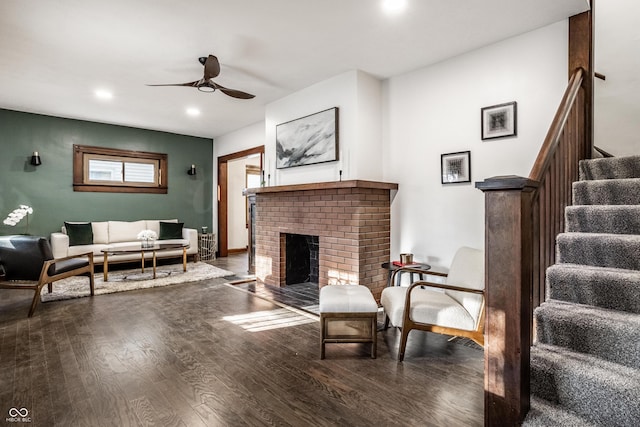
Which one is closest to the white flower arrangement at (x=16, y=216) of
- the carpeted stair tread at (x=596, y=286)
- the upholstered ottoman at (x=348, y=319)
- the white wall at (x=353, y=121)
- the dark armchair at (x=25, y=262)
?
the dark armchair at (x=25, y=262)

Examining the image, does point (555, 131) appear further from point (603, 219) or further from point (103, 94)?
point (103, 94)

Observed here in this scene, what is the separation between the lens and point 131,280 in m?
5.17

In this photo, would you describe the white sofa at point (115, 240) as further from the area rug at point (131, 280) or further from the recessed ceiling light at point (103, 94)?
the recessed ceiling light at point (103, 94)

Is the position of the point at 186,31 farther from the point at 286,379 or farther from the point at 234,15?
the point at 286,379

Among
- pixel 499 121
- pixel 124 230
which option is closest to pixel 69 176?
pixel 124 230

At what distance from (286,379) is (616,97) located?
3.93m

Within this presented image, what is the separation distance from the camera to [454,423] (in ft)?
5.82

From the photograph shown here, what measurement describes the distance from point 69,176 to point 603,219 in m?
7.71

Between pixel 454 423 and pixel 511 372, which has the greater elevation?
pixel 511 372

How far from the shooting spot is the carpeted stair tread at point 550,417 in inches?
54.7

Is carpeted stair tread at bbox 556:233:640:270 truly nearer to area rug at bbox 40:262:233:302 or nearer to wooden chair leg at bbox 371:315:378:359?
wooden chair leg at bbox 371:315:378:359

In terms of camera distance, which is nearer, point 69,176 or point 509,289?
point 509,289

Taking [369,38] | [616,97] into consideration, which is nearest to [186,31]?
[369,38]

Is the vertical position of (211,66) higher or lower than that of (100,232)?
higher
